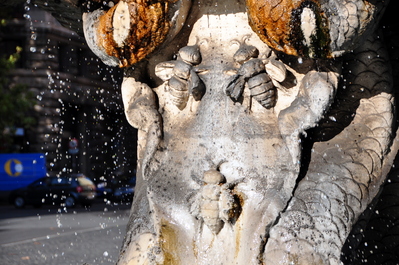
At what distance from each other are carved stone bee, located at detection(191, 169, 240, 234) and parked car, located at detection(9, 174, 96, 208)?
666 inches

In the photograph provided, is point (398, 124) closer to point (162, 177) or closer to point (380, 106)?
point (380, 106)

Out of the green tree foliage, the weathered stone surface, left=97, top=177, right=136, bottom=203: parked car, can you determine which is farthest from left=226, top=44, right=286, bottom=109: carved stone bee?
the green tree foliage

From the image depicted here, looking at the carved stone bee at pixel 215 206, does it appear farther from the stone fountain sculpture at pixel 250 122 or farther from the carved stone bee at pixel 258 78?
the carved stone bee at pixel 258 78

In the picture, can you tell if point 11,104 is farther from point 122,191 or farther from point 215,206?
point 215,206

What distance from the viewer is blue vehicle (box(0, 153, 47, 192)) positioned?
2331 centimetres

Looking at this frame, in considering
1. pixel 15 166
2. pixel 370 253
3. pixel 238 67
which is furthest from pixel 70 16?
pixel 15 166

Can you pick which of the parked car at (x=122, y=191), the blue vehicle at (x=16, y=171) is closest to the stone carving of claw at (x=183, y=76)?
the parked car at (x=122, y=191)

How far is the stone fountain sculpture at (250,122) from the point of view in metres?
2.73

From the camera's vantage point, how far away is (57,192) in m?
21.2

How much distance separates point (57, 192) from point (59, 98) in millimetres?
5088

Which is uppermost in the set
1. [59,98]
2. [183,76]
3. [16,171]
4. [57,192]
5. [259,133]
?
[183,76]

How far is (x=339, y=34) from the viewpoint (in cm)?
274

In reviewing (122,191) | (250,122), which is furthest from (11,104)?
(250,122)

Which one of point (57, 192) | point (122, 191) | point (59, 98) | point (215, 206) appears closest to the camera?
point (215, 206)
